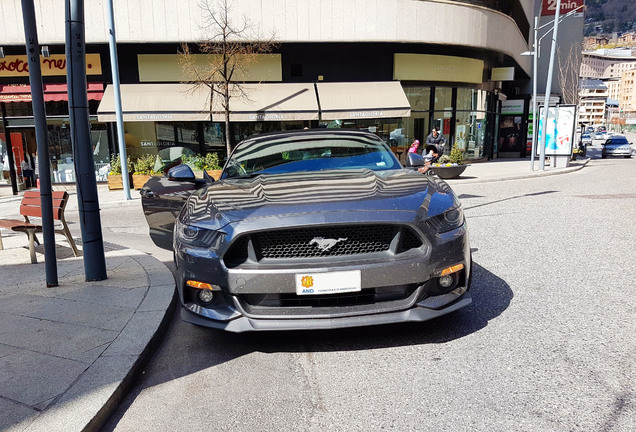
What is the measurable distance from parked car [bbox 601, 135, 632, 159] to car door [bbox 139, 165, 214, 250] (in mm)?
37791

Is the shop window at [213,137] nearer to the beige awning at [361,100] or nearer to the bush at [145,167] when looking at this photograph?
the bush at [145,167]

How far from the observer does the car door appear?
5.30 m

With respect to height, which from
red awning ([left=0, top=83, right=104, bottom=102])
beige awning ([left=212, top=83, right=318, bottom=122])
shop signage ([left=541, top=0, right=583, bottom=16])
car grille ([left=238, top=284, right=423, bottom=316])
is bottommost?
car grille ([left=238, top=284, right=423, bottom=316])

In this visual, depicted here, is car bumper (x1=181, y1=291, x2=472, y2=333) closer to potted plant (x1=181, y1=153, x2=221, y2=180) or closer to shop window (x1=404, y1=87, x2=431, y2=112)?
potted plant (x1=181, y1=153, x2=221, y2=180)

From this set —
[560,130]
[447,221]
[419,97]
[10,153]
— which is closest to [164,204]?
[447,221]

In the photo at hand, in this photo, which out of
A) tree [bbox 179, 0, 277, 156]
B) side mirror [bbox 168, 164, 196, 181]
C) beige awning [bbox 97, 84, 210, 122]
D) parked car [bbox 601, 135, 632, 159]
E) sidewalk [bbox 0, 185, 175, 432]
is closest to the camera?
sidewalk [bbox 0, 185, 175, 432]

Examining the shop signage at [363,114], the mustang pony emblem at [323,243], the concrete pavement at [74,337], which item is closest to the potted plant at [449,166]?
the shop signage at [363,114]

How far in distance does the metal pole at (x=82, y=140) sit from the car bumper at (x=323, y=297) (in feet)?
7.32

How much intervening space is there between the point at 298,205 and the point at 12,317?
2.77m

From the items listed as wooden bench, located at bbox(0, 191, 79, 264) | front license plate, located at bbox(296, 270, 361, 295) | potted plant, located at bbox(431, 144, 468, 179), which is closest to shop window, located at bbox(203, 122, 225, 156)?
potted plant, located at bbox(431, 144, 468, 179)

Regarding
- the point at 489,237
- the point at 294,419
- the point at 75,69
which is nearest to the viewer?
the point at 294,419

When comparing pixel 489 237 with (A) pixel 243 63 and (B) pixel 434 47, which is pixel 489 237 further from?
(B) pixel 434 47

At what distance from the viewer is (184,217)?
3.46m

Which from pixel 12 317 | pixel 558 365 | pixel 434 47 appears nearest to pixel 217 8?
pixel 434 47
